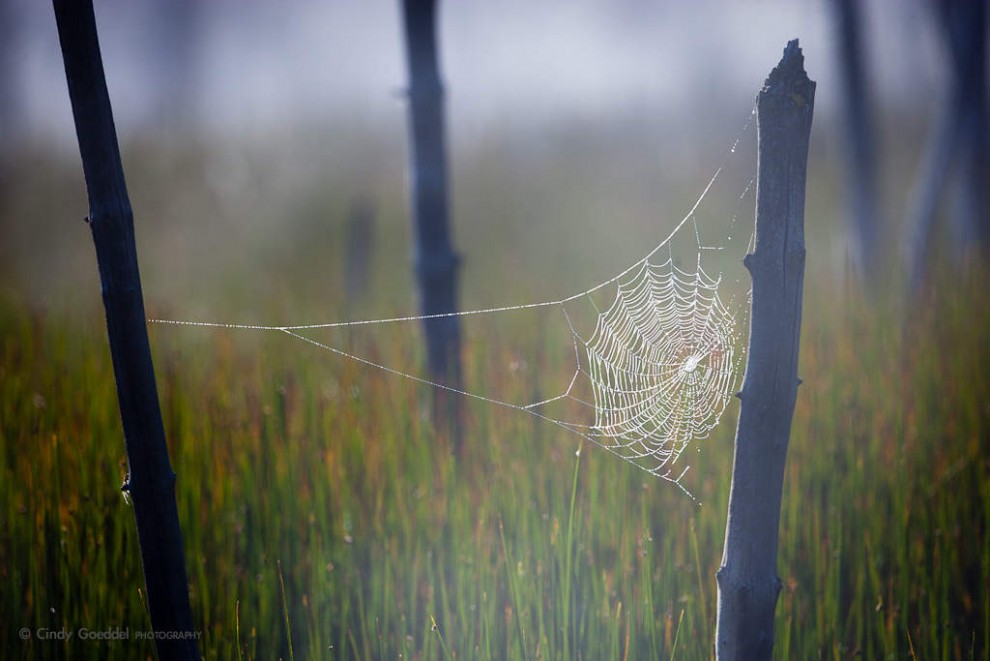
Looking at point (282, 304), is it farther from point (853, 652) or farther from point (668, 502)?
point (853, 652)

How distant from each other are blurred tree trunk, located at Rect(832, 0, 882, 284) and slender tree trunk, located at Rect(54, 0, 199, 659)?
21.5 ft

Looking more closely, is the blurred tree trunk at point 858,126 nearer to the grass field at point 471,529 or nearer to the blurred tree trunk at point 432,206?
the grass field at point 471,529

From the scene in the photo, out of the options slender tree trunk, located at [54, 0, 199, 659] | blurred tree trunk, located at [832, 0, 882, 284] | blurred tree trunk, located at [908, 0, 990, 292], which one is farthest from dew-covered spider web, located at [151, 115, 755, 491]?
blurred tree trunk, located at [832, 0, 882, 284]

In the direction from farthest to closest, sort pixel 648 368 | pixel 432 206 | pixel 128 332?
1. pixel 432 206
2. pixel 648 368
3. pixel 128 332

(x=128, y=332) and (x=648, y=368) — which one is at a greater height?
(x=128, y=332)

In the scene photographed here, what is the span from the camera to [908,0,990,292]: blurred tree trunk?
662cm

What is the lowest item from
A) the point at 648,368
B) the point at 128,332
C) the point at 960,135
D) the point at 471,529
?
the point at 471,529

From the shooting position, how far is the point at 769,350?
5.27 ft

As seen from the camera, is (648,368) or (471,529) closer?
(471,529)

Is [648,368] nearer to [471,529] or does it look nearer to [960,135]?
[471,529]

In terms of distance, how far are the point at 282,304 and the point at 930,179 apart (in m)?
5.37

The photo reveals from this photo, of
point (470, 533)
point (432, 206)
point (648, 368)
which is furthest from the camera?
point (432, 206)

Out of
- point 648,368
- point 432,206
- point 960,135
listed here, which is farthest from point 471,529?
point 960,135

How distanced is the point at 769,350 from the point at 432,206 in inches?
87.0
